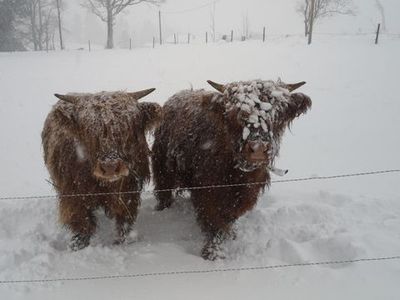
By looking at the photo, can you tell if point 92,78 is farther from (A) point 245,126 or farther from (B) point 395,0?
(B) point 395,0

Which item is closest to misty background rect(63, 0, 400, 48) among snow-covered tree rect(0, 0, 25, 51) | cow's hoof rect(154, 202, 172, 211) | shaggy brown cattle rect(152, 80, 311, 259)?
snow-covered tree rect(0, 0, 25, 51)

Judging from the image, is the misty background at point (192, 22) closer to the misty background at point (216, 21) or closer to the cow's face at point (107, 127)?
the misty background at point (216, 21)

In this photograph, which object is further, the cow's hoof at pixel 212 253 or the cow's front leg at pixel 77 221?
the cow's hoof at pixel 212 253

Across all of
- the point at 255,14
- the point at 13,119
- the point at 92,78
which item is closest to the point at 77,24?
→ the point at 255,14

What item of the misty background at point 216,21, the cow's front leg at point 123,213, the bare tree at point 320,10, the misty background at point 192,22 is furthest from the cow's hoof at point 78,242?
the misty background at point 216,21

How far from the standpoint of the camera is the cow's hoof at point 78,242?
375 centimetres

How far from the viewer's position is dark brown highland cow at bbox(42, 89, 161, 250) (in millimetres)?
3121

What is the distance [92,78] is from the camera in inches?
554

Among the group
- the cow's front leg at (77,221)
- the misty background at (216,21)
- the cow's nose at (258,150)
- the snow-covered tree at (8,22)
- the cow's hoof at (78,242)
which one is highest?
the misty background at (216,21)

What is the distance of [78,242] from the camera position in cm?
377

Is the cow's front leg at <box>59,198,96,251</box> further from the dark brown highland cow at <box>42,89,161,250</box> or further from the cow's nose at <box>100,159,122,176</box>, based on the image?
the cow's nose at <box>100,159,122,176</box>

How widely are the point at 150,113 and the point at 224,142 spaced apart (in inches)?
27.6

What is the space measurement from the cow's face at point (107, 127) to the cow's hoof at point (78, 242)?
80cm

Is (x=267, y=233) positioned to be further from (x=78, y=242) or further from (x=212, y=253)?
(x=78, y=242)
